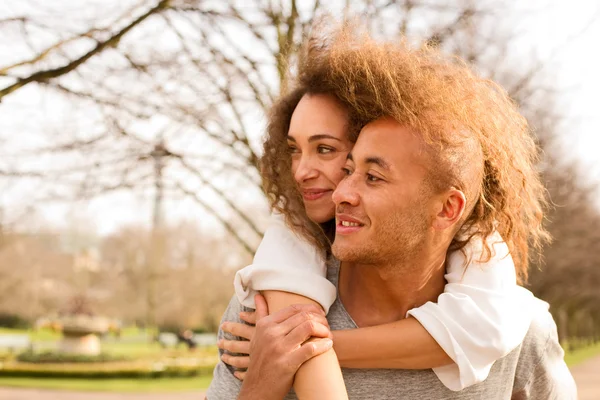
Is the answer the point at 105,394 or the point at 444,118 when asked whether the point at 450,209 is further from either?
the point at 105,394

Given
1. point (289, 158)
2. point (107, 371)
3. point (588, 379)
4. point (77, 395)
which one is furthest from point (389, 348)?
point (107, 371)

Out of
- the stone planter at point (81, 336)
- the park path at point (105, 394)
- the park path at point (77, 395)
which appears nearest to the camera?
the park path at point (105, 394)

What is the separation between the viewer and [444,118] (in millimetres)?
2283

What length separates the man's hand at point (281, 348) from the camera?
2.14 meters

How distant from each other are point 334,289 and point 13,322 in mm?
39107

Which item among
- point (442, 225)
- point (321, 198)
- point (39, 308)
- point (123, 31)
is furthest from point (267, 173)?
point (39, 308)

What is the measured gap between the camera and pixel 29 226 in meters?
5.97

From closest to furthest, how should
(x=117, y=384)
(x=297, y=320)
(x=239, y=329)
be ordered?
(x=297, y=320)
(x=239, y=329)
(x=117, y=384)

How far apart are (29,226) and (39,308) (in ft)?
115

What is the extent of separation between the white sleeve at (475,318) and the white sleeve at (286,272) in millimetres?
320

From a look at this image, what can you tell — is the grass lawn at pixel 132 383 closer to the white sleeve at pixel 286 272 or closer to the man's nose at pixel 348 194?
the white sleeve at pixel 286 272

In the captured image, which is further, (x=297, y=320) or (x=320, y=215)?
(x=320, y=215)

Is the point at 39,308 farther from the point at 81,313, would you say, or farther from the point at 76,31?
the point at 76,31

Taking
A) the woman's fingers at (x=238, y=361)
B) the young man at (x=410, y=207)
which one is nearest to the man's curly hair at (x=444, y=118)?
the young man at (x=410, y=207)
